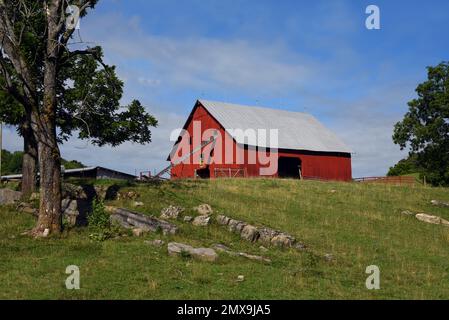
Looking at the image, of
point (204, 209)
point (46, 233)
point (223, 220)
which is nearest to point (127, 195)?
point (204, 209)

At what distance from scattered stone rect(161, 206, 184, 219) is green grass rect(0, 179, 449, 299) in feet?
1.52

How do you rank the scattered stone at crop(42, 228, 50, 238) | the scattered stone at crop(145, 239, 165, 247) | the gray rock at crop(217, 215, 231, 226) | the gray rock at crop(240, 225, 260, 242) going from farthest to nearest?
1. the gray rock at crop(217, 215, 231, 226)
2. the gray rock at crop(240, 225, 260, 242)
3. the scattered stone at crop(42, 228, 50, 238)
4. the scattered stone at crop(145, 239, 165, 247)

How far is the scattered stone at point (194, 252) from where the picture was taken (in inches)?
616

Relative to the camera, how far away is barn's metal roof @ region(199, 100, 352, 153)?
166ft

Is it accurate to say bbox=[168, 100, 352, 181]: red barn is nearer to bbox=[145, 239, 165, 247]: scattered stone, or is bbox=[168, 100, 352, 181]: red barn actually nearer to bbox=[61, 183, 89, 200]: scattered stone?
bbox=[61, 183, 89, 200]: scattered stone

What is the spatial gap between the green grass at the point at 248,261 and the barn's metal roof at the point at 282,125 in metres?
20.4

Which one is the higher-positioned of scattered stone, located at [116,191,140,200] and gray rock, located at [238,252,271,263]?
scattered stone, located at [116,191,140,200]

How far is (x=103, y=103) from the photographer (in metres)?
28.6

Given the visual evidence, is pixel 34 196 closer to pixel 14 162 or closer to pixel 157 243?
pixel 157 243

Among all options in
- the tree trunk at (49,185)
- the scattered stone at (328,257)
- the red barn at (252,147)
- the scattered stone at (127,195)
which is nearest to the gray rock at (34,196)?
the scattered stone at (127,195)

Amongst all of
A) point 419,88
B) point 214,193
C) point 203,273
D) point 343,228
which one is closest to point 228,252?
point 203,273

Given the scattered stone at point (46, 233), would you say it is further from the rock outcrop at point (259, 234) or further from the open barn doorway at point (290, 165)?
the open barn doorway at point (290, 165)

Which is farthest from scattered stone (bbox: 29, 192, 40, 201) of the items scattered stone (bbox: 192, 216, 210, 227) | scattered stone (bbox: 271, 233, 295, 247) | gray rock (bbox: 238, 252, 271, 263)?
gray rock (bbox: 238, 252, 271, 263)
